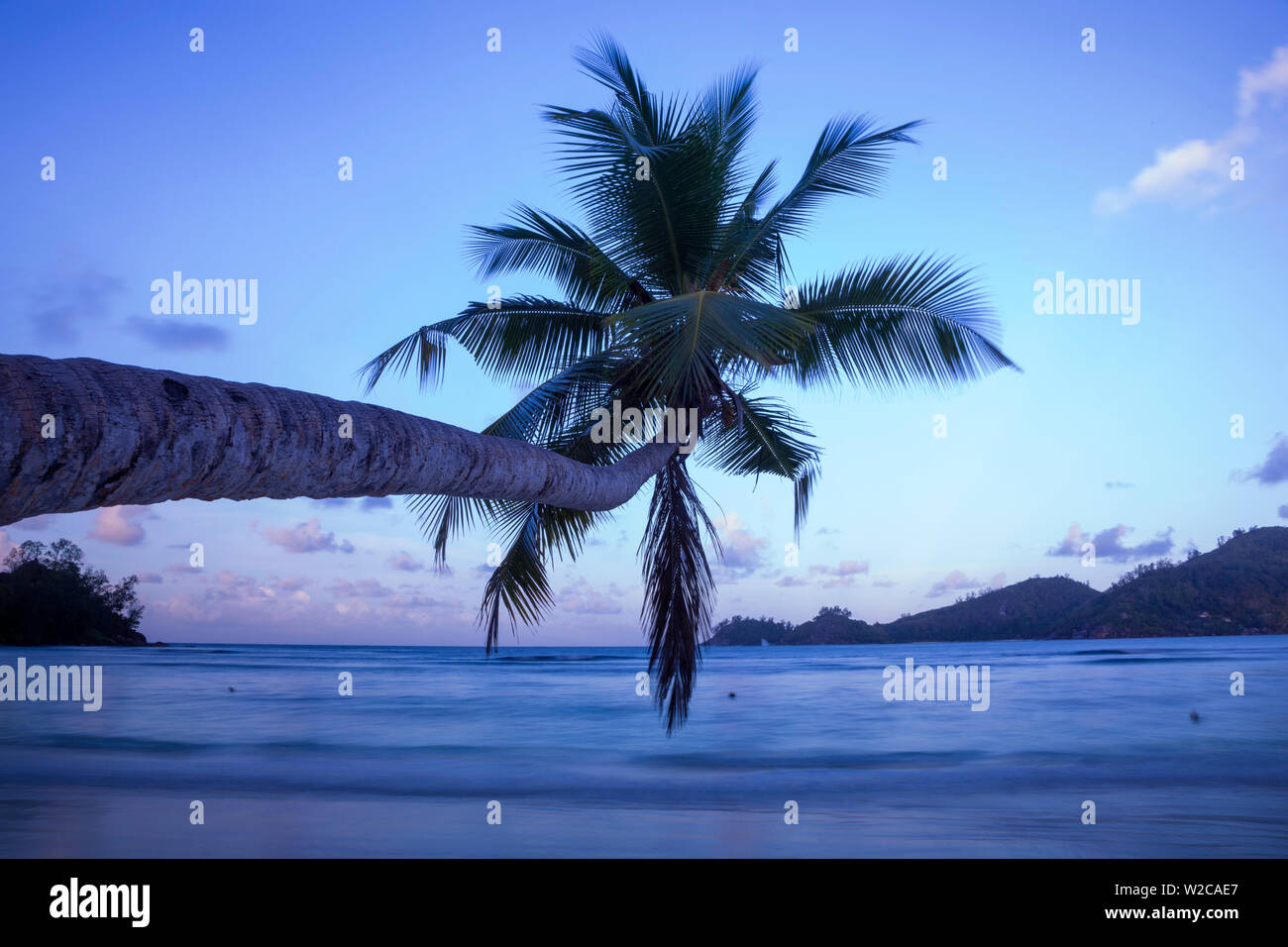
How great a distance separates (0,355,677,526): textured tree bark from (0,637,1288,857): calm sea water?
352cm

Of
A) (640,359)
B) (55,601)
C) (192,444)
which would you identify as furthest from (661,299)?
(55,601)

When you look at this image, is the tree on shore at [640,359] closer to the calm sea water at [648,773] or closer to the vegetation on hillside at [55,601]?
the calm sea water at [648,773]

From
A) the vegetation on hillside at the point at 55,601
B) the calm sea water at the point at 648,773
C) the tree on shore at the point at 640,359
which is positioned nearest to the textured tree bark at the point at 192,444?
the tree on shore at the point at 640,359

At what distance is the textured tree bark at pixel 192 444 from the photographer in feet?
7.00

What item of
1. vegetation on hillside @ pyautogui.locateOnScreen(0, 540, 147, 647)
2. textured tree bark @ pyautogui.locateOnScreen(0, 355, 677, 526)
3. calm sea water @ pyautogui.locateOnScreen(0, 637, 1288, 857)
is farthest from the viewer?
vegetation on hillside @ pyautogui.locateOnScreen(0, 540, 147, 647)

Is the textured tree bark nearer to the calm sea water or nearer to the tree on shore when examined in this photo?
the tree on shore

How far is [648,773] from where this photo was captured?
10992mm

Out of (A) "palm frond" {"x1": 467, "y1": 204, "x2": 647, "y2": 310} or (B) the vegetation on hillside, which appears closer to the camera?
(A) "palm frond" {"x1": 467, "y1": 204, "x2": 647, "y2": 310}

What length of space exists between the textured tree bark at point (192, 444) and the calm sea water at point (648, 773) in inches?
139

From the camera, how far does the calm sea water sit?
6.23m

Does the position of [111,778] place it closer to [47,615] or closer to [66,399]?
[66,399]

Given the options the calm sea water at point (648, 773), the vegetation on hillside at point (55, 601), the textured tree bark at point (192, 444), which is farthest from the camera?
the vegetation on hillside at point (55, 601)

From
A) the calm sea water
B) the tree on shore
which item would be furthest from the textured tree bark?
the calm sea water
